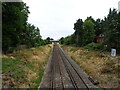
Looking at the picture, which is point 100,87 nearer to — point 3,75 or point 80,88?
point 80,88

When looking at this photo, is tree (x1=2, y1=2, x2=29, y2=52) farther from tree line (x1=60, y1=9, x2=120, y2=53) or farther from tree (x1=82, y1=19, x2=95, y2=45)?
tree (x1=82, y1=19, x2=95, y2=45)

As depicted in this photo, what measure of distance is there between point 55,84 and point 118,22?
2576 cm

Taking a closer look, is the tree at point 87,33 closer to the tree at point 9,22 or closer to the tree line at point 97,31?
the tree line at point 97,31

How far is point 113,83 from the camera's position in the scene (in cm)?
1396

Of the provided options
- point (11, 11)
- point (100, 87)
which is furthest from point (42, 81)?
point (11, 11)

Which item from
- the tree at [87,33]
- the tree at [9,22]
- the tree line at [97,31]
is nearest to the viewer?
the tree at [9,22]

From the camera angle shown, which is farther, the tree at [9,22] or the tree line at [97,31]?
the tree line at [97,31]

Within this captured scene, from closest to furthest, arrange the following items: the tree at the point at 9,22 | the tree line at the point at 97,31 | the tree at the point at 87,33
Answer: the tree at the point at 9,22, the tree line at the point at 97,31, the tree at the point at 87,33

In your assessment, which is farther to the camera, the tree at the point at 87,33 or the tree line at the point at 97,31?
the tree at the point at 87,33

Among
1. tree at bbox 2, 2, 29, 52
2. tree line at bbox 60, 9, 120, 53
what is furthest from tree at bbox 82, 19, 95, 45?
tree at bbox 2, 2, 29, 52

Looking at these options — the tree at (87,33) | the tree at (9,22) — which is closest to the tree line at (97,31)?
the tree at (87,33)

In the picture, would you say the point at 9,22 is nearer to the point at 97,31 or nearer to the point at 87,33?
the point at 87,33

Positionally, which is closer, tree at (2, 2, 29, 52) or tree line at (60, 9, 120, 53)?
tree at (2, 2, 29, 52)

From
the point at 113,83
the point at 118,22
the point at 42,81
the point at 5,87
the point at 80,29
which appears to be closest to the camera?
the point at 5,87
